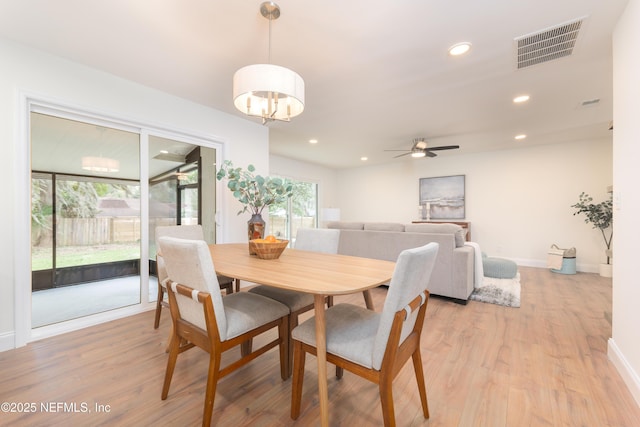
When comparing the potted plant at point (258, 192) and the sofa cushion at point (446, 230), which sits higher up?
the potted plant at point (258, 192)

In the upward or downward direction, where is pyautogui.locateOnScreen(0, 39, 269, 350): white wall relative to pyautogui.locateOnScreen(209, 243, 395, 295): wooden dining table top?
upward

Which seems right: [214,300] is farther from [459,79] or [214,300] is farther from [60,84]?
[459,79]

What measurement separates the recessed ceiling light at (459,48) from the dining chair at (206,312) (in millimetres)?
2284

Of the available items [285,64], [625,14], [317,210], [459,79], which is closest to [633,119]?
[625,14]

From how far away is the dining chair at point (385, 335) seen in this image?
3.41ft

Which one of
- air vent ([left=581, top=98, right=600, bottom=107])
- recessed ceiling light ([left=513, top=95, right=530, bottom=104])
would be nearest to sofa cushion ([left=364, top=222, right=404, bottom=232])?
recessed ceiling light ([left=513, top=95, right=530, bottom=104])

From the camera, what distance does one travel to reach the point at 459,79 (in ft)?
8.36

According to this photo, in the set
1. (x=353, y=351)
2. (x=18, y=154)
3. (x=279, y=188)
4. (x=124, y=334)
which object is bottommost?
(x=124, y=334)

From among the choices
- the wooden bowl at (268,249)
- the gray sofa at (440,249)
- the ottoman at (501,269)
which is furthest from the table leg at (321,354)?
the ottoman at (501,269)

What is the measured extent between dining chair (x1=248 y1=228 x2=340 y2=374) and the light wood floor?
14.8 inches

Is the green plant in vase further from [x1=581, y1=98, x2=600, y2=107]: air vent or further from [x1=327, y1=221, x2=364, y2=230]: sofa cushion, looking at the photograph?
[x1=327, y1=221, x2=364, y2=230]: sofa cushion

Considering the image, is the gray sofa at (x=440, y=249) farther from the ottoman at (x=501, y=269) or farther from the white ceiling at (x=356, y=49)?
the white ceiling at (x=356, y=49)

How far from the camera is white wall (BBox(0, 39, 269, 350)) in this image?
198 centimetres

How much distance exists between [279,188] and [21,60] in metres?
2.24
